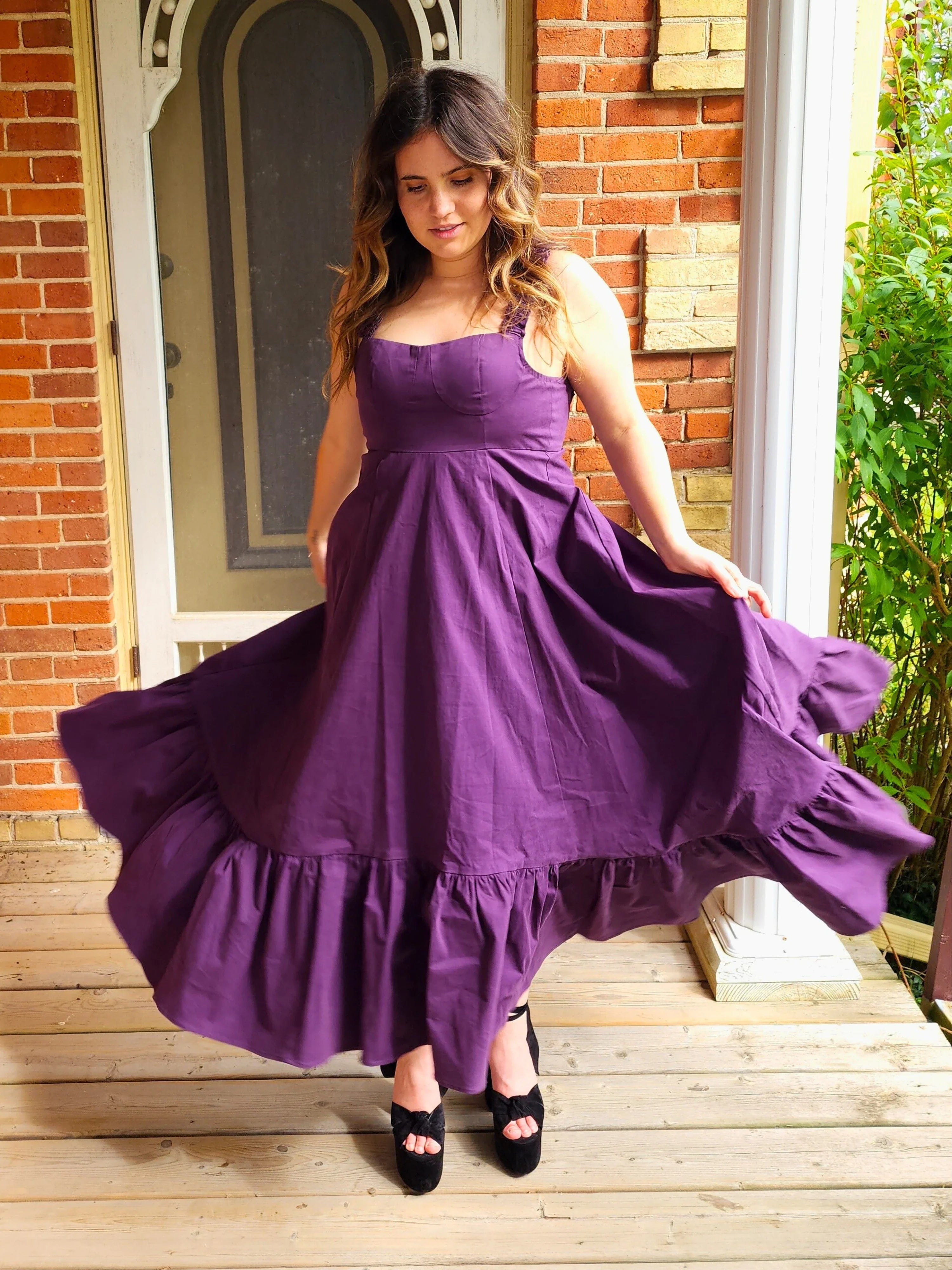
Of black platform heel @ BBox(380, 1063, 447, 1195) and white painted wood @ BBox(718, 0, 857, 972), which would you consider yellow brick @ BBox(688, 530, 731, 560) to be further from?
black platform heel @ BBox(380, 1063, 447, 1195)

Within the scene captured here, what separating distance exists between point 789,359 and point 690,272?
77cm

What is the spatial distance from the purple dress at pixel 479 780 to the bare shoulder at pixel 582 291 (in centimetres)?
11

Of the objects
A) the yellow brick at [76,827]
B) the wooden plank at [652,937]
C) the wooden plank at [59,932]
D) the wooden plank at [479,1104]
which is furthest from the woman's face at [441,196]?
the yellow brick at [76,827]

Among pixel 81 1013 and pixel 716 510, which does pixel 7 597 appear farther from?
pixel 716 510

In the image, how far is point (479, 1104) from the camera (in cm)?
205

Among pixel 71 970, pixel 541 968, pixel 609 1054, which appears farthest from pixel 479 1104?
pixel 71 970

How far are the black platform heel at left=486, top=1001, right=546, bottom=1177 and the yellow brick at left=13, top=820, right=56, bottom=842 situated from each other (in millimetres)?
1752

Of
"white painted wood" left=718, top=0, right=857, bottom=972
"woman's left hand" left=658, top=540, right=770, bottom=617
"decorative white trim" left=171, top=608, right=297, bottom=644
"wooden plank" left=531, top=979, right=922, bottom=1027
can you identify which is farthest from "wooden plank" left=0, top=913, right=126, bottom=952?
"woman's left hand" left=658, top=540, right=770, bottom=617

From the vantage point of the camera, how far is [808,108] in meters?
2.02

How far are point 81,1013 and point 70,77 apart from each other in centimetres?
229

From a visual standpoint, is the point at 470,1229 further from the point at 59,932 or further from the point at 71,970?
the point at 59,932

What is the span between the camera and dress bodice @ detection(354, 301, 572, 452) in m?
1.66

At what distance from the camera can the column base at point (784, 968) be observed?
7.77ft

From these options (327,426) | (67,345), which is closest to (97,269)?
(67,345)
